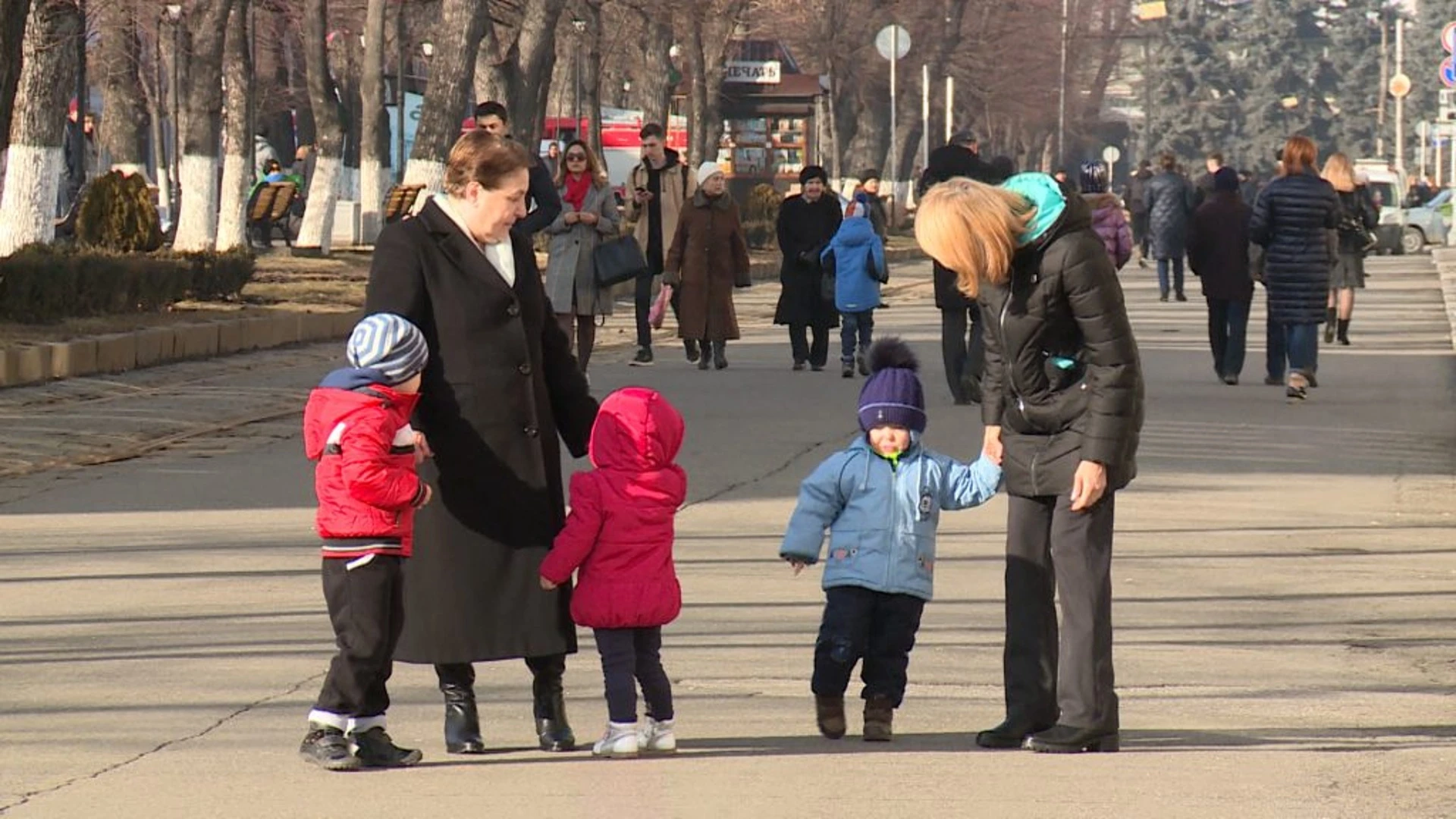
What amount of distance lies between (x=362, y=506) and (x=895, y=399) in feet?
4.90

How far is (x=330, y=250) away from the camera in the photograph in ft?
116

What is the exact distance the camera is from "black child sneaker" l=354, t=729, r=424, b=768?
6.84 m

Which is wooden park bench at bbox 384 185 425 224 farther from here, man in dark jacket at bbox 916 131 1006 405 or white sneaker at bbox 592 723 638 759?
white sneaker at bbox 592 723 638 759

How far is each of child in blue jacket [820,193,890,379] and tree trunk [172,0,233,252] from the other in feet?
34.4

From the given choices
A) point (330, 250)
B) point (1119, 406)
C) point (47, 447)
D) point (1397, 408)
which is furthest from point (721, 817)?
point (330, 250)

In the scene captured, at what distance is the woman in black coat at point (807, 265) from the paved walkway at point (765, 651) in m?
4.50

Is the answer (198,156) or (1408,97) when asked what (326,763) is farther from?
(1408,97)

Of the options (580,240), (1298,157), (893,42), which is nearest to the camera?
(580,240)

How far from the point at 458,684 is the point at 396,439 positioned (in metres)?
0.75

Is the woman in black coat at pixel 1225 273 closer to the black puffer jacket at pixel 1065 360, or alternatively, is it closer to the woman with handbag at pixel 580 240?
the woman with handbag at pixel 580 240

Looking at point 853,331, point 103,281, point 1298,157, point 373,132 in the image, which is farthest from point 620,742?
point 373,132

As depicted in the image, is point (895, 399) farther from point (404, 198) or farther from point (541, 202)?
point (404, 198)

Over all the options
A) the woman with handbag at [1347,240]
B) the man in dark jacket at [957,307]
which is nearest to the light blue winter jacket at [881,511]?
the man in dark jacket at [957,307]

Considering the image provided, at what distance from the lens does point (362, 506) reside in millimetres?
6703
